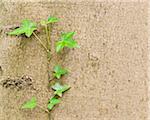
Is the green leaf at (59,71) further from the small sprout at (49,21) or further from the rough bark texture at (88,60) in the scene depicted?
the small sprout at (49,21)

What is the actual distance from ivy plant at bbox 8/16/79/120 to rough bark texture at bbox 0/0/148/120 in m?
0.02

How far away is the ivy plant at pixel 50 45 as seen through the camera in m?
1.42

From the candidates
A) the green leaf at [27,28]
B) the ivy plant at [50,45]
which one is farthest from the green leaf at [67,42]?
the green leaf at [27,28]

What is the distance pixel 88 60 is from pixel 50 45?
0.55ft

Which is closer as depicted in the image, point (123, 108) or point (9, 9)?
point (123, 108)

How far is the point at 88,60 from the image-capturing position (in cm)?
144

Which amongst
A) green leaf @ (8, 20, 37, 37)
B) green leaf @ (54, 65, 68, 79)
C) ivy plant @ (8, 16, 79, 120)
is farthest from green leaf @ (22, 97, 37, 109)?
green leaf @ (8, 20, 37, 37)

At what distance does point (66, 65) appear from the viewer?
1452 millimetres

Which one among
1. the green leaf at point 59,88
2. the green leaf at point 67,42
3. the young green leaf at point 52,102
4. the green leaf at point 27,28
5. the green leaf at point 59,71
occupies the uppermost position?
the green leaf at point 27,28

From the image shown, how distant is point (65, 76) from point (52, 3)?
11.8 inches

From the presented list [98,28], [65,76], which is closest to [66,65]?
[65,76]

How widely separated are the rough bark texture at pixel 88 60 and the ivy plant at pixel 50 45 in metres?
0.02

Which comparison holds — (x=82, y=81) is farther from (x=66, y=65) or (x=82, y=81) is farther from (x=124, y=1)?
(x=124, y=1)

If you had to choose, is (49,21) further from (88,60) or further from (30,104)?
(30,104)
